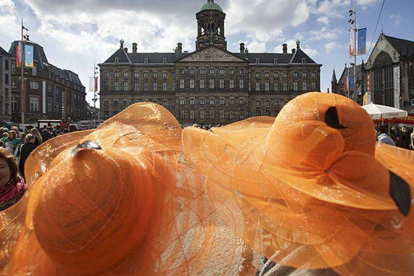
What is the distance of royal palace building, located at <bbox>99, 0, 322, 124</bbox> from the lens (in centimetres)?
5847

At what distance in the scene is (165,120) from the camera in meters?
1.87

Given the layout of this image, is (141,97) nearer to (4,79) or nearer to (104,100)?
(104,100)

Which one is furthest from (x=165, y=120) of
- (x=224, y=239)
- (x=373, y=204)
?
(x=373, y=204)

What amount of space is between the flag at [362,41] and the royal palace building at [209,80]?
125 ft

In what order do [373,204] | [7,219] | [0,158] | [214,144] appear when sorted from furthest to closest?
1. [0,158]
2. [214,144]
3. [7,219]
4. [373,204]

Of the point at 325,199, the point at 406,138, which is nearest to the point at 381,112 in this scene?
the point at 406,138

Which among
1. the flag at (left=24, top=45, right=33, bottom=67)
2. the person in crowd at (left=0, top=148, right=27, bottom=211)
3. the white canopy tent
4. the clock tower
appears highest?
the clock tower

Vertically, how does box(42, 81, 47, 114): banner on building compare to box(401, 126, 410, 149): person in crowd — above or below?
above

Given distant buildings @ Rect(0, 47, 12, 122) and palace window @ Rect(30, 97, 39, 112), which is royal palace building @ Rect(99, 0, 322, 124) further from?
distant buildings @ Rect(0, 47, 12, 122)

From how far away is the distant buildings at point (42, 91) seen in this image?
158ft

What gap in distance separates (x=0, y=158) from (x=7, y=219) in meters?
1.39

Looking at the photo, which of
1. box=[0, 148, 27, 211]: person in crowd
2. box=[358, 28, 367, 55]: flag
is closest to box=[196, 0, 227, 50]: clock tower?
box=[358, 28, 367, 55]: flag

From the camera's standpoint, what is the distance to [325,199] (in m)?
1.17

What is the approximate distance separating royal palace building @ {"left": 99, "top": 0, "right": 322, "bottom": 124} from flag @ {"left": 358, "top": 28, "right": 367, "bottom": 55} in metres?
38.0
